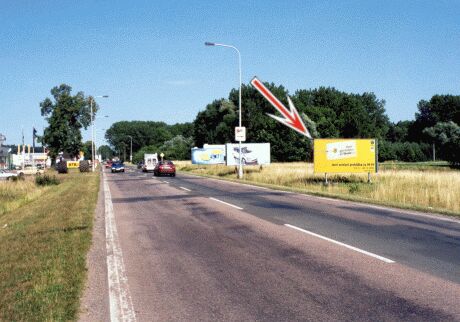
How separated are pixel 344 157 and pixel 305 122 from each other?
57.9 m

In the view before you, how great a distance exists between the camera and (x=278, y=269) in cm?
670

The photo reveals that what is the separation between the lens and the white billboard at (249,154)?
148 ft

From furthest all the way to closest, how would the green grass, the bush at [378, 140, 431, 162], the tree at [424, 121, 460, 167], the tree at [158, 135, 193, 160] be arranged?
the tree at [158, 135, 193, 160], the bush at [378, 140, 431, 162], the tree at [424, 121, 460, 167], the green grass

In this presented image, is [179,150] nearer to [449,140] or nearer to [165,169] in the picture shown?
[449,140]

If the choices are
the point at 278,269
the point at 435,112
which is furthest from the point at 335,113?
the point at 278,269

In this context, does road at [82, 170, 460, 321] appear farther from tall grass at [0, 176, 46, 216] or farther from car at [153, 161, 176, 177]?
car at [153, 161, 176, 177]

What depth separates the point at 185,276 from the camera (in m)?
6.44

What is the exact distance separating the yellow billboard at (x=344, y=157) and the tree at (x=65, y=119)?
57149mm

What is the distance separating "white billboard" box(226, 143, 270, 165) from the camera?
148 feet

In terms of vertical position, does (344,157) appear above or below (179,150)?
below

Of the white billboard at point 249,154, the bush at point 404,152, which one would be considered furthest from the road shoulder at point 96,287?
the bush at point 404,152

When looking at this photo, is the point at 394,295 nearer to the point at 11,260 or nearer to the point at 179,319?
the point at 179,319

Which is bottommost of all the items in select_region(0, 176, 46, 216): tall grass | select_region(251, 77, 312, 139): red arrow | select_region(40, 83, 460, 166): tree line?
select_region(0, 176, 46, 216): tall grass

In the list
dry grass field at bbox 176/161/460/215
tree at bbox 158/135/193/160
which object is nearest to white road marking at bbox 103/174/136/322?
dry grass field at bbox 176/161/460/215
